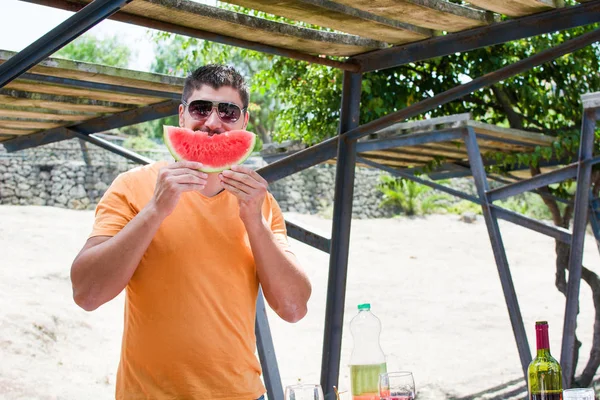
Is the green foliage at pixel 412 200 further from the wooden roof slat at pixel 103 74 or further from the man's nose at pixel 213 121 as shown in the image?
the man's nose at pixel 213 121

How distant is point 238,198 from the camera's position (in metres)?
2.57

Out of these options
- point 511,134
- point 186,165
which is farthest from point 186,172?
point 511,134

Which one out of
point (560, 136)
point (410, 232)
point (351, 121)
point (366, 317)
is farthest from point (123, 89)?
point (410, 232)

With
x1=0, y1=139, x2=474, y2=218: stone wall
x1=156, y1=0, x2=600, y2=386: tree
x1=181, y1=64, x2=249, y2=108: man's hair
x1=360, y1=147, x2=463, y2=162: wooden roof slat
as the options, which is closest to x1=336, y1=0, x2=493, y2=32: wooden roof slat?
x1=181, y1=64, x2=249, y2=108: man's hair

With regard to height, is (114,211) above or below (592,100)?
below

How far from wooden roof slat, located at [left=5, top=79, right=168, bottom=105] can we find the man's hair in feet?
5.63

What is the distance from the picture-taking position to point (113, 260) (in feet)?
7.97

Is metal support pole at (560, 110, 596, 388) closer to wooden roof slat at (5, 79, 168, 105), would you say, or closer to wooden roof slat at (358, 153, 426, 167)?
wooden roof slat at (5, 79, 168, 105)

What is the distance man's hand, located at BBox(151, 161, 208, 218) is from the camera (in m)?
2.40

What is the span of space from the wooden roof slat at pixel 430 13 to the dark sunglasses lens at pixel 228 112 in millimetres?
913

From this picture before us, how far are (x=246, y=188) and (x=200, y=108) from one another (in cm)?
37

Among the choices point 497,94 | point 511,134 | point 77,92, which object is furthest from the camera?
point 497,94

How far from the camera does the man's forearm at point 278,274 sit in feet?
8.60

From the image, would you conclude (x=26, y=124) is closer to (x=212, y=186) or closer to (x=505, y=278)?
(x=212, y=186)
